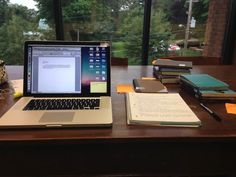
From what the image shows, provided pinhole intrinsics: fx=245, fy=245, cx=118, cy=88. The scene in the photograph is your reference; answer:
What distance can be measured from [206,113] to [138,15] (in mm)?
2663

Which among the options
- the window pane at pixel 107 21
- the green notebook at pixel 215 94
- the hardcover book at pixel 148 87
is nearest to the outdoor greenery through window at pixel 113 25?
the window pane at pixel 107 21

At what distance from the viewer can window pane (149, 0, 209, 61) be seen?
3.50 meters

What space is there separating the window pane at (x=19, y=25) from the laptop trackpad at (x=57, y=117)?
8.04 ft

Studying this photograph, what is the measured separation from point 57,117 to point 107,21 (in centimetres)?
271

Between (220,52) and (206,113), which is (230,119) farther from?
(220,52)

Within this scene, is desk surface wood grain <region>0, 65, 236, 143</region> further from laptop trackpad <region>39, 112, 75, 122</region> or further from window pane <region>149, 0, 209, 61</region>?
window pane <region>149, 0, 209, 61</region>

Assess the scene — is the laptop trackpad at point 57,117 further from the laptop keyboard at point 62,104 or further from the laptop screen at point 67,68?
the laptop screen at point 67,68

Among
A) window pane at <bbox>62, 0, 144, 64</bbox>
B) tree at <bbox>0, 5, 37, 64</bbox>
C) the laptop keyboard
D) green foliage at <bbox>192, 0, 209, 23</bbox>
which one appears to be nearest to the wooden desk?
the laptop keyboard

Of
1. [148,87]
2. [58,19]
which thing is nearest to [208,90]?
[148,87]

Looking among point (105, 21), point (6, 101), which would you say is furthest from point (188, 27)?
point (6, 101)

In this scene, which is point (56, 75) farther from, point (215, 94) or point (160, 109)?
point (215, 94)

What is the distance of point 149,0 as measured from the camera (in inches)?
130

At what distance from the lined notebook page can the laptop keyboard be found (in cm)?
17

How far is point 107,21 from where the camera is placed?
135 inches
